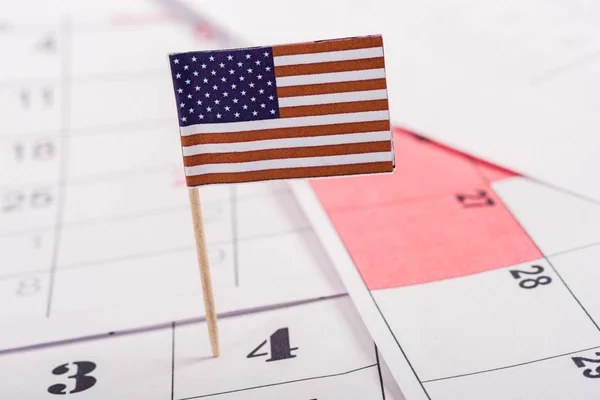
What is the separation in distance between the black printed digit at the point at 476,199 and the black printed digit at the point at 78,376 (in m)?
0.39

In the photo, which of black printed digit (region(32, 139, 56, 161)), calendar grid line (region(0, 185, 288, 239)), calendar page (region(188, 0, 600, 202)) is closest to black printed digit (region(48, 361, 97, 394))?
calendar grid line (region(0, 185, 288, 239))

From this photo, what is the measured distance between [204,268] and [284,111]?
140 mm

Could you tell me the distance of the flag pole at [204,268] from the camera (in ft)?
1.80

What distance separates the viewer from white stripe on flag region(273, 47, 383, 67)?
0.52 meters

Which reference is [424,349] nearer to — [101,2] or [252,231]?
[252,231]

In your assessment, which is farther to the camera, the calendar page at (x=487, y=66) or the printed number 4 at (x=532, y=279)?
the calendar page at (x=487, y=66)

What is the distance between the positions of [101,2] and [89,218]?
58cm

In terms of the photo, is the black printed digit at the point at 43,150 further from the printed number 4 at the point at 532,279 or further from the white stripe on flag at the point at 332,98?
the printed number 4 at the point at 532,279

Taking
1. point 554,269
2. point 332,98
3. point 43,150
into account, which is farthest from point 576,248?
point 43,150

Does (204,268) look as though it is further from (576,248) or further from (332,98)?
(576,248)

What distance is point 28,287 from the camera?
0.68 metres

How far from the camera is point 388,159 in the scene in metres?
0.55

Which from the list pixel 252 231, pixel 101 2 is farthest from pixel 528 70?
pixel 101 2

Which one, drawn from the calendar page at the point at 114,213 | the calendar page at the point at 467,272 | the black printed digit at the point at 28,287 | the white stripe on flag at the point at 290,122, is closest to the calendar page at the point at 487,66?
the calendar page at the point at 467,272
